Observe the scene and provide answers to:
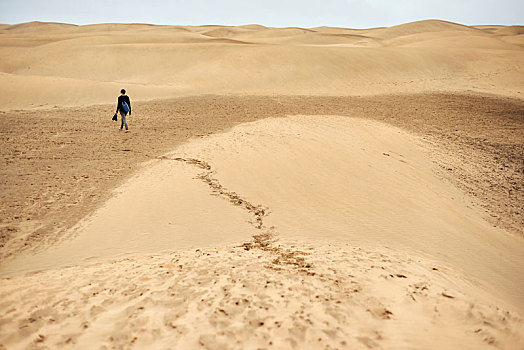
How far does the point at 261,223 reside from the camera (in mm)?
5770

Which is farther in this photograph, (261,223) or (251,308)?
(261,223)

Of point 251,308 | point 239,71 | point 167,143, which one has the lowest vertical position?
point 251,308

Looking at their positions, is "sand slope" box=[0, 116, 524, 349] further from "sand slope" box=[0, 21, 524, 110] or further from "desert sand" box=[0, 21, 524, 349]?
"sand slope" box=[0, 21, 524, 110]

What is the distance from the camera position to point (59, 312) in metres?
3.23

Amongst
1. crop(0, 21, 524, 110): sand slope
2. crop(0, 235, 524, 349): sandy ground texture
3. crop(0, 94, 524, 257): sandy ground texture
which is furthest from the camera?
crop(0, 21, 524, 110): sand slope

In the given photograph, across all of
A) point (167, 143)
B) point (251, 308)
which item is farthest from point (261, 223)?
point (167, 143)

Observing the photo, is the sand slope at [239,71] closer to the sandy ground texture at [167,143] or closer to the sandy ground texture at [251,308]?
the sandy ground texture at [167,143]

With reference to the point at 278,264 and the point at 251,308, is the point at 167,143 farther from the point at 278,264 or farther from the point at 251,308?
the point at 251,308

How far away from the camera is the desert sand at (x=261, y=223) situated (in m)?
3.10

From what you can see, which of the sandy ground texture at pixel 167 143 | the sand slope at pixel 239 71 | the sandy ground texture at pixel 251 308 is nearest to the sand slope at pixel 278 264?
the sandy ground texture at pixel 251 308

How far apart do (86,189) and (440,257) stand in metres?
6.89

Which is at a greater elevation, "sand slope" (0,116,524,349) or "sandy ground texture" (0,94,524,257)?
"sandy ground texture" (0,94,524,257)

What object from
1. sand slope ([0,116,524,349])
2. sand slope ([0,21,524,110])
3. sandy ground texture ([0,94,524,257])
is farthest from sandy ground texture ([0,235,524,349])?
sand slope ([0,21,524,110])

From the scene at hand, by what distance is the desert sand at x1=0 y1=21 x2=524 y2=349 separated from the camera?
310 centimetres
